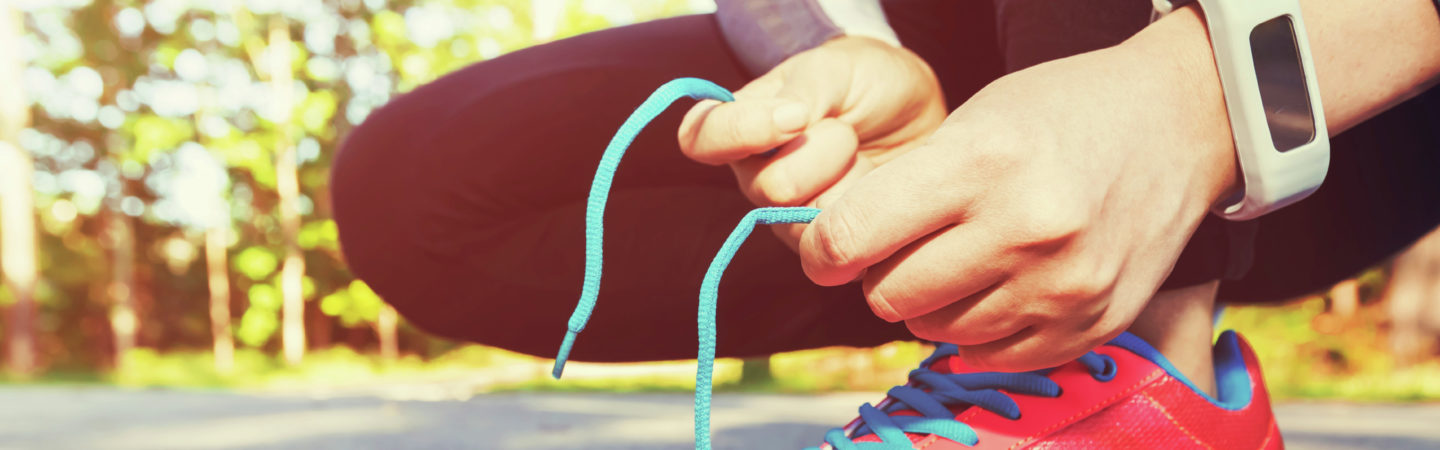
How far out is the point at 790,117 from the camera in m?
0.53

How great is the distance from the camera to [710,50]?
1.01m

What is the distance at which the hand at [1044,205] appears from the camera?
1.39 feet

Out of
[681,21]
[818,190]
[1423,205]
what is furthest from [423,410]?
[1423,205]

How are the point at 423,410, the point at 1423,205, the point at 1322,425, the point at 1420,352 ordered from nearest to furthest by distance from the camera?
the point at 1423,205, the point at 1322,425, the point at 423,410, the point at 1420,352

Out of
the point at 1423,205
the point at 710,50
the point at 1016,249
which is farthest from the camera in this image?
the point at 710,50

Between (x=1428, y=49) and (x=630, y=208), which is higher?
(x=1428, y=49)

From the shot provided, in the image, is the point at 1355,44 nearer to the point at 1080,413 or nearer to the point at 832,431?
the point at 1080,413

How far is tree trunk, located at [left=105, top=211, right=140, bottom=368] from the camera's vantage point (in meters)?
11.3

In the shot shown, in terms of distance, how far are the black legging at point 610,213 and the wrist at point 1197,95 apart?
1.55 feet

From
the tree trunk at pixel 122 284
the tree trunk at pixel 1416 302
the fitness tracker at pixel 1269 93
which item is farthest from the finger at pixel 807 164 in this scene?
the tree trunk at pixel 122 284

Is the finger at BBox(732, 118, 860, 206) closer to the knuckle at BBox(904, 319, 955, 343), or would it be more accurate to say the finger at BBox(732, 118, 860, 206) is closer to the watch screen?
the knuckle at BBox(904, 319, 955, 343)

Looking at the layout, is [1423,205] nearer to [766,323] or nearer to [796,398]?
[766,323]

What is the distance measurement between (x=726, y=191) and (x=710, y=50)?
0.21m

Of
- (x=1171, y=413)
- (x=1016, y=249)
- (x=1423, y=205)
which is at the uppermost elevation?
(x=1016, y=249)
